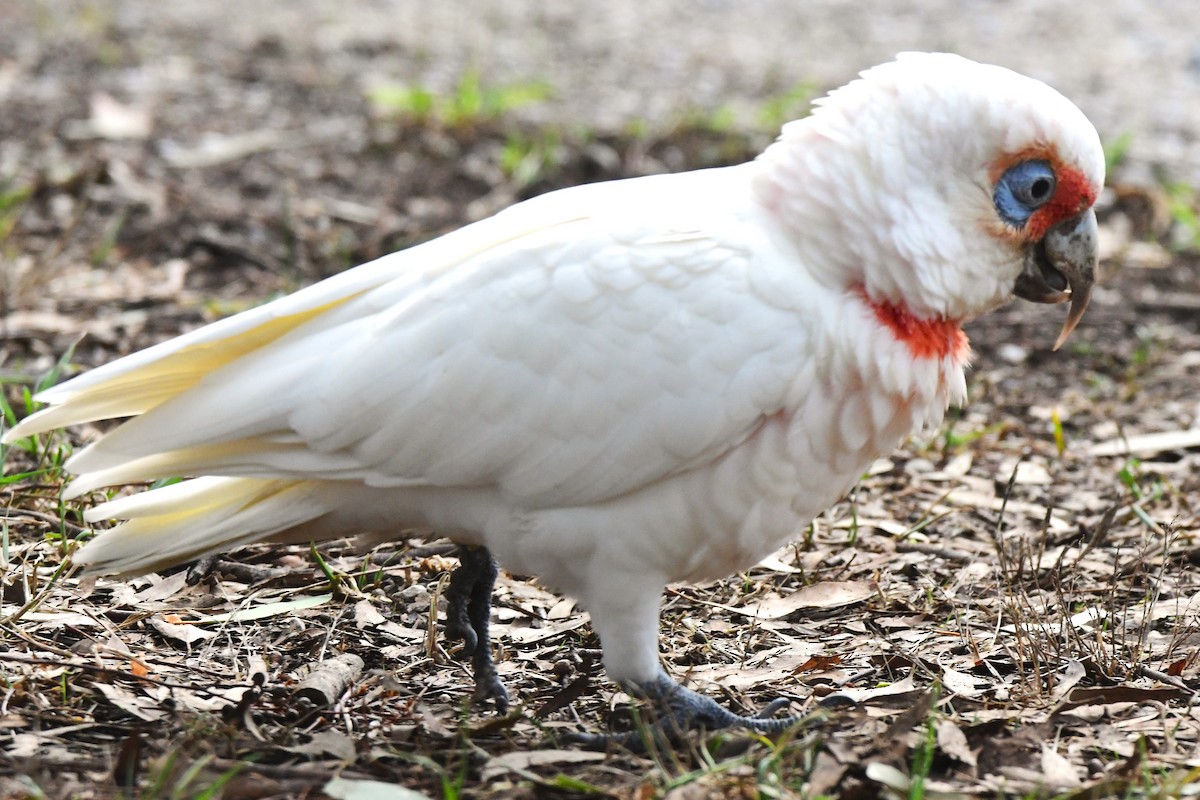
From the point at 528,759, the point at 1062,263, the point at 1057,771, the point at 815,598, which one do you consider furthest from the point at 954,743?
the point at 1062,263

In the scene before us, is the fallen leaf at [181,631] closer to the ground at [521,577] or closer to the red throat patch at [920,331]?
the ground at [521,577]

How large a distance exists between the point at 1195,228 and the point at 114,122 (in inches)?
205

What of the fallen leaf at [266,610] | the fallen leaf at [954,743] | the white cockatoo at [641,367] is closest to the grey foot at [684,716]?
the white cockatoo at [641,367]

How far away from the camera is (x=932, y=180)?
277cm

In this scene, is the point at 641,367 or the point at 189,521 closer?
the point at 641,367

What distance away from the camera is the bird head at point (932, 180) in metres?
2.73

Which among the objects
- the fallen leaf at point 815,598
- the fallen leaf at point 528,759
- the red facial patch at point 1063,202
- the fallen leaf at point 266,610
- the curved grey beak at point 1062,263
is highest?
the red facial patch at point 1063,202

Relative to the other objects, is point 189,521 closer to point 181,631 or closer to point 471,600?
point 181,631

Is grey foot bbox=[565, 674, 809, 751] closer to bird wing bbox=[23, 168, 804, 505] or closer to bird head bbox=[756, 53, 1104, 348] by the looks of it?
bird wing bbox=[23, 168, 804, 505]

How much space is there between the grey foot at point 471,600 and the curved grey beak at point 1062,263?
53.7 inches

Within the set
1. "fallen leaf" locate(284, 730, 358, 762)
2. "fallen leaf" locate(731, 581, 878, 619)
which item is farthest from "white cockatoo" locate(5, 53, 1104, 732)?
"fallen leaf" locate(731, 581, 878, 619)

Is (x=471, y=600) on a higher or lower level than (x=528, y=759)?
higher

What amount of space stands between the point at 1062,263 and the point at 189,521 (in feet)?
6.45

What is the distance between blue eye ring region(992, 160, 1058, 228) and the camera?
2.79 meters
